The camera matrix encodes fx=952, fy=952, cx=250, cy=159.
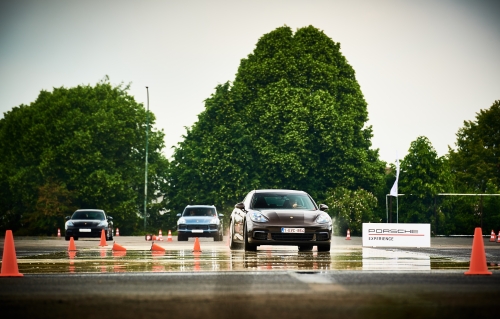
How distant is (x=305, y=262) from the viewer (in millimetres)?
17938

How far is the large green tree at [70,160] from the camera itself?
6669 cm

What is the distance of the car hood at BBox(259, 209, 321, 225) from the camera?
74.4ft

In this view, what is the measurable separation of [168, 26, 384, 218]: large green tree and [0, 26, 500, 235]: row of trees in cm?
7

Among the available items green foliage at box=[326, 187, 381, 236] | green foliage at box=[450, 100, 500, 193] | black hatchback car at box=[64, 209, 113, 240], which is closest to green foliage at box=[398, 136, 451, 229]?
green foliage at box=[326, 187, 381, 236]

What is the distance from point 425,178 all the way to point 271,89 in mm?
12229

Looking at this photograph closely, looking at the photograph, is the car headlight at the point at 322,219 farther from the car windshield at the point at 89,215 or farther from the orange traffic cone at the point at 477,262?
the car windshield at the point at 89,215

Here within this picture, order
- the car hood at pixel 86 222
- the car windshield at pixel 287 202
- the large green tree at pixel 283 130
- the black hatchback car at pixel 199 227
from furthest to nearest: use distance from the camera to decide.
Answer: the large green tree at pixel 283 130 < the car hood at pixel 86 222 < the black hatchback car at pixel 199 227 < the car windshield at pixel 287 202

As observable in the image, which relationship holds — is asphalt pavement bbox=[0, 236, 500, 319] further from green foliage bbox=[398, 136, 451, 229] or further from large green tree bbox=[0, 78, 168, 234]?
large green tree bbox=[0, 78, 168, 234]

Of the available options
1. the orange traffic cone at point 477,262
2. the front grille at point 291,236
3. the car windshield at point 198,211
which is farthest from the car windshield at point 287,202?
the car windshield at point 198,211

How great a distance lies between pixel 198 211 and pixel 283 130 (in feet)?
55.5

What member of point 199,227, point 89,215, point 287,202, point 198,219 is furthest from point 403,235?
point 89,215

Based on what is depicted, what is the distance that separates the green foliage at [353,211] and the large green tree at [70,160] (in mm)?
17360

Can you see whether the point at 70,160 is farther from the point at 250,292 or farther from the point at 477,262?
the point at 250,292

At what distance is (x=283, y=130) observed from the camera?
60844mm
